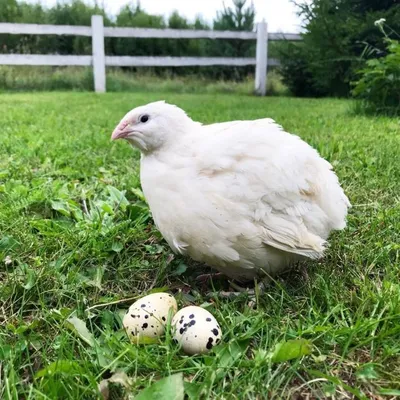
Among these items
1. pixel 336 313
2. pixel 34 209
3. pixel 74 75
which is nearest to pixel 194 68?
pixel 74 75

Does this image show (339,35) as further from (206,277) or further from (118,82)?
(206,277)

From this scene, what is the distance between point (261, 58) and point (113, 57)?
359 cm

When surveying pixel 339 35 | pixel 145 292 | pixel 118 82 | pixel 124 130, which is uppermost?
pixel 339 35

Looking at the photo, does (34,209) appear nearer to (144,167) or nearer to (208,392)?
(144,167)

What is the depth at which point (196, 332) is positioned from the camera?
1271 millimetres

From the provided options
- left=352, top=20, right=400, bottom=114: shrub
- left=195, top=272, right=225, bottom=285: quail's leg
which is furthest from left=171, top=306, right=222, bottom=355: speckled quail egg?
left=352, top=20, right=400, bottom=114: shrub

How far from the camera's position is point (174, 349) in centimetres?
128

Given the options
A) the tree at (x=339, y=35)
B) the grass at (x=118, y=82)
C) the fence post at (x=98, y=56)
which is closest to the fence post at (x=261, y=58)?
the grass at (x=118, y=82)

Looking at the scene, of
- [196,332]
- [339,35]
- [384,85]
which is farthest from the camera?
[339,35]

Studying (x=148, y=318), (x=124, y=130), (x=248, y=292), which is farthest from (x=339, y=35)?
(x=148, y=318)

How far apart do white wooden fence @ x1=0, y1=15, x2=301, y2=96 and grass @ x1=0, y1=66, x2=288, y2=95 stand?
17.0 inches

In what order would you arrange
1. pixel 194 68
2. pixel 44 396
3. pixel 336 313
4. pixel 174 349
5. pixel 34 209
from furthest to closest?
pixel 194 68 < pixel 34 209 < pixel 336 313 < pixel 174 349 < pixel 44 396

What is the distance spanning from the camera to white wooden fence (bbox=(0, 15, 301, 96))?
9.26 meters

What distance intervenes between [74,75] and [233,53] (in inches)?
187
